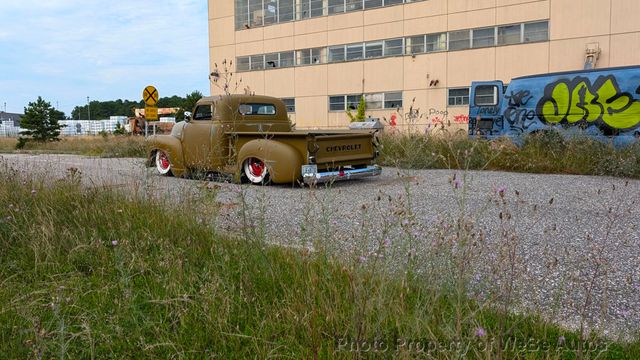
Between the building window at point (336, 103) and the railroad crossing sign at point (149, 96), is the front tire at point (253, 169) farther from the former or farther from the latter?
the building window at point (336, 103)

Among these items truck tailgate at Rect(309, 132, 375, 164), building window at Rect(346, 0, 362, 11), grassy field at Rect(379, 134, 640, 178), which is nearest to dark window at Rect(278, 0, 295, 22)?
building window at Rect(346, 0, 362, 11)

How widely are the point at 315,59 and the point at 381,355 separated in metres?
32.0

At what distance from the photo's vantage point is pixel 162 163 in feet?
36.8

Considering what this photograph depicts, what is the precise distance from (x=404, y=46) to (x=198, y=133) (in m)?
21.9

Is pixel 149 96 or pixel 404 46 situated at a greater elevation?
pixel 404 46

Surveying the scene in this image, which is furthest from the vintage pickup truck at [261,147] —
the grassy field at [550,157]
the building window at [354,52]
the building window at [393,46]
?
the building window at [354,52]

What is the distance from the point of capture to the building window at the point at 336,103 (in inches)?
1252

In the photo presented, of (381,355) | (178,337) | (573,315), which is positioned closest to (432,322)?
(381,355)

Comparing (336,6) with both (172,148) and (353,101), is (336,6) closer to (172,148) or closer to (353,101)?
(353,101)

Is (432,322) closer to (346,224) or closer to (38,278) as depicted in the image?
(38,278)

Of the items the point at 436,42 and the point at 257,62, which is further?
the point at 257,62

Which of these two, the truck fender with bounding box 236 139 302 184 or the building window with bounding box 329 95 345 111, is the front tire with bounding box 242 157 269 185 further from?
the building window with bounding box 329 95 345 111

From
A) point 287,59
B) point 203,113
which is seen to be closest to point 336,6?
point 287,59

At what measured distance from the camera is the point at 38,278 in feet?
11.1
